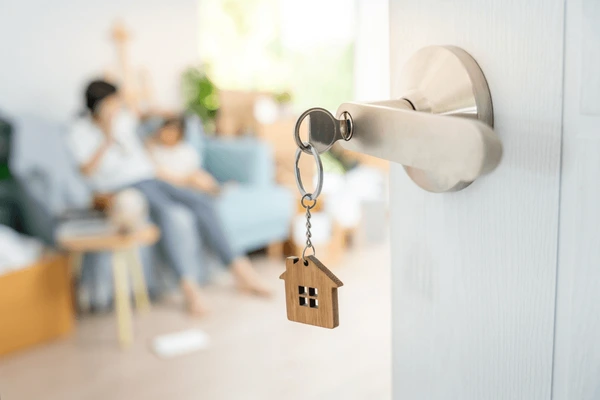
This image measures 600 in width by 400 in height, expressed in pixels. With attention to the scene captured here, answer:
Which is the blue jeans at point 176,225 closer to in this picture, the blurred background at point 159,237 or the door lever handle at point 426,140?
the blurred background at point 159,237

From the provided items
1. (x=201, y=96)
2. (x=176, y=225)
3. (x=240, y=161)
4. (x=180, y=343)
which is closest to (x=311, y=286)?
(x=180, y=343)

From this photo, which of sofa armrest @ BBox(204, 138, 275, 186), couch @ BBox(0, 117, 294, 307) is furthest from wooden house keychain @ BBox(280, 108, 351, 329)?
sofa armrest @ BBox(204, 138, 275, 186)

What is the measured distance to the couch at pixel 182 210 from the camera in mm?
2859

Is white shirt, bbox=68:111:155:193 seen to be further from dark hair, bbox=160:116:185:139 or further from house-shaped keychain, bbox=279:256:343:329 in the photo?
house-shaped keychain, bbox=279:256:343:329

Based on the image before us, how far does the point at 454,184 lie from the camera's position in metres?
0.35

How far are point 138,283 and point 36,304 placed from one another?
0.50 meters

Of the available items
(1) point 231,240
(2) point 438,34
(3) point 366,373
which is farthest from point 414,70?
(1) point 231,240

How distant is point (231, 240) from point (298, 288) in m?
2.83

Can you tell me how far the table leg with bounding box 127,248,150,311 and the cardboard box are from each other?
321mm

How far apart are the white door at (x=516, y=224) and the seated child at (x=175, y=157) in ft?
9.80

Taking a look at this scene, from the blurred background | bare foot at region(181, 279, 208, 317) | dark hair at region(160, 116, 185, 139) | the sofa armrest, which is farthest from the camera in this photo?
the sofa armrest

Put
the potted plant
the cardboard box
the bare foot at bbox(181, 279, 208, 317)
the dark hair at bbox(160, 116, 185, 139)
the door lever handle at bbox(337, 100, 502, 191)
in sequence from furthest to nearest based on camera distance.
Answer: the potted plant, the dark hair at bbox(160, 116, 185, 139), the bare foot at bbox(181, 279, 208, 317), the cardboard box, the door lever handle at bbox(337, 100, 502, 191)

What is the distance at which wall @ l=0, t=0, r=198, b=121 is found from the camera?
11.0 ft

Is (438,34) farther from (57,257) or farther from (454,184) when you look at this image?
(57,257)
